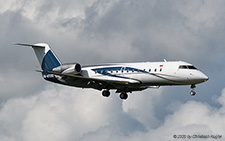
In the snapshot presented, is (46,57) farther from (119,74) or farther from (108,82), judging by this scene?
(119,74)

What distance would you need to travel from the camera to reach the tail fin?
7112 centimetres

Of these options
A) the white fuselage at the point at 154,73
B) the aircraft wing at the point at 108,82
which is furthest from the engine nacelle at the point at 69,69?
the white fuselage at the point at 154,73

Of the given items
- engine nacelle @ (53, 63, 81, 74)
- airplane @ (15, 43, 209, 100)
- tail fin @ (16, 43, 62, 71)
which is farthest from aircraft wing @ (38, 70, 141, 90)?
tail fin @ (16, 43, 62, 71)

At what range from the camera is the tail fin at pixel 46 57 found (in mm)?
71125

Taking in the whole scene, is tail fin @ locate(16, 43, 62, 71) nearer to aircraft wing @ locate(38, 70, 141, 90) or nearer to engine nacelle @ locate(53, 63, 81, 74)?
engine nacelle @ locate(53, 63, 81, 74)

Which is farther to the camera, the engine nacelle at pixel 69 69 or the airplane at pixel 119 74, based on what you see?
the engine nacelle at pixel 69 69

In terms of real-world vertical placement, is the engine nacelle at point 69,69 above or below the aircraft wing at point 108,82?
above

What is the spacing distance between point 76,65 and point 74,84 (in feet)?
9.67

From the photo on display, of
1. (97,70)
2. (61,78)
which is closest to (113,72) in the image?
(97,70)

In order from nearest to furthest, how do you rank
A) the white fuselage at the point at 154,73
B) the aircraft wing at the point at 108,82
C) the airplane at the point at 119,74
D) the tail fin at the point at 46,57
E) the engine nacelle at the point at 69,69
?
1. the white fuselage at the point at 154,73
2. the airplane at the point at 119,74
3. the aircraft wing at the point at 108,82
4. the engine nacelle at the point at 69,69
5. the tail fin at the point at 46,57

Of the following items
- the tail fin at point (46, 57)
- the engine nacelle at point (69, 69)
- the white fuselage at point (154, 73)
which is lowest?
the white fuselage at point (154, 73)

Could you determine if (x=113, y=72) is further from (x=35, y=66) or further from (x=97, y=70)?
(x=35, y=66)

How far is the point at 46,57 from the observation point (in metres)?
71.5

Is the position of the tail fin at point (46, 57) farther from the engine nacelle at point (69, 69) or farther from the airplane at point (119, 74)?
the engine nacelle at point (69, 69)
